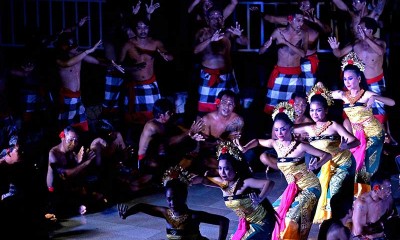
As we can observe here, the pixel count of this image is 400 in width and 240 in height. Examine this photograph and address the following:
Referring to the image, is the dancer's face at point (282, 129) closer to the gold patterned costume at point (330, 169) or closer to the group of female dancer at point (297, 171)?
the group of female dancer at point (297, 171)

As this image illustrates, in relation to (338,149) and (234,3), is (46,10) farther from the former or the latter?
(338,149)

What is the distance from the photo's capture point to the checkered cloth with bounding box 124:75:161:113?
991 cm

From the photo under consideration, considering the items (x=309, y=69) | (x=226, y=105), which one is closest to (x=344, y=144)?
(x=226, y=105)

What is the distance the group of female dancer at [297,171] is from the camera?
5.86 m

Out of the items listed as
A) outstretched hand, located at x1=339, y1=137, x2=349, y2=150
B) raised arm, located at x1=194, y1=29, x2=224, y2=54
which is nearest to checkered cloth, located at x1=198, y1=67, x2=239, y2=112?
raised arm, located at x1=194, y1=29, x2=224, y2=54

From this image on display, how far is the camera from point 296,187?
6.52 metres

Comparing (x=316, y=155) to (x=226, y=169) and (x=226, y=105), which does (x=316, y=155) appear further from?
(x=226, y=105)

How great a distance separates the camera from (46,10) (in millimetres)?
10469

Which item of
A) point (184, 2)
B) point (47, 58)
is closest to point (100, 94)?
point (47, 58)

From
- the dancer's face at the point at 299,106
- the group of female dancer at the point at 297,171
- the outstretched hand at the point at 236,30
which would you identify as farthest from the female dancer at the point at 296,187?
the outstretched hand at the point at 236,30

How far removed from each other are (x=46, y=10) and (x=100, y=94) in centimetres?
139

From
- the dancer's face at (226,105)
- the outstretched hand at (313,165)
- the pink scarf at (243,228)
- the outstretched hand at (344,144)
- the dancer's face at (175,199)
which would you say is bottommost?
the pink scarf at (243,228)

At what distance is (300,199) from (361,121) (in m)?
1.69

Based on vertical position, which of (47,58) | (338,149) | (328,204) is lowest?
(328,204)
